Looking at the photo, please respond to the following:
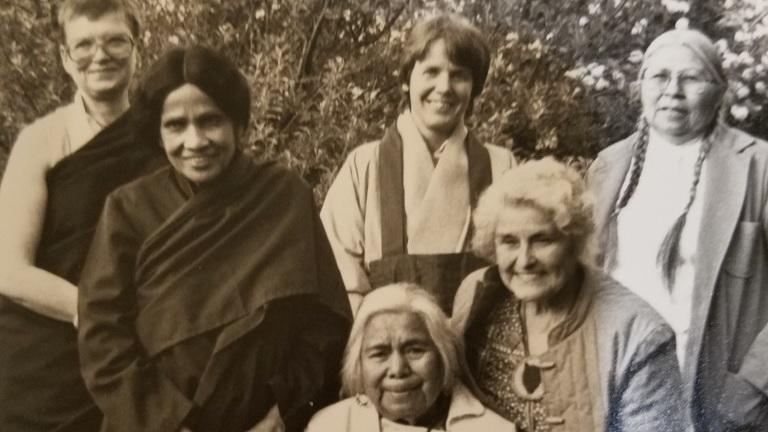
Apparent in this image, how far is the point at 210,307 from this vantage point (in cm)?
245

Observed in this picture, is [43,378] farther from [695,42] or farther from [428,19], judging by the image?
[695,42]

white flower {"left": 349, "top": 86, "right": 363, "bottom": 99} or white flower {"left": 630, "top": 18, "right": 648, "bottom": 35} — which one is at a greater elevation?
white flower {"left": 630, "top": 18, "right": 648, "bottom": 35}

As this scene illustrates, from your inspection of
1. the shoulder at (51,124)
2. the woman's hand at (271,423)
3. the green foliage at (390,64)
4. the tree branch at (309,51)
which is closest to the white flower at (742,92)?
the green foliage at (390,64)

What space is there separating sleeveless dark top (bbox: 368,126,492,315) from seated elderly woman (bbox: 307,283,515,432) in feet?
0.13

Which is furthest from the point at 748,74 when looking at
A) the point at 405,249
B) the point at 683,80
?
the point at 405,249

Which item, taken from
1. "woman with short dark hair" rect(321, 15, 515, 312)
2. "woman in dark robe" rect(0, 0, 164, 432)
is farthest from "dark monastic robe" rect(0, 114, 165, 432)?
"woman with short dark hair" rect(321, 15, 515, 312)

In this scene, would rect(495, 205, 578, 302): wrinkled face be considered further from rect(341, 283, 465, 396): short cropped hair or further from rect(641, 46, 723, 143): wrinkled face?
rect(641, 46, 723, 143): wrinkled face

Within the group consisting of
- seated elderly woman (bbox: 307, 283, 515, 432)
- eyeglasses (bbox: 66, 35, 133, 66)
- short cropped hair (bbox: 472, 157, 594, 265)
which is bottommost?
seated elderly woman (bbox: 307, 283, 515, 432)

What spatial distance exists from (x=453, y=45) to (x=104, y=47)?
2.91 feet

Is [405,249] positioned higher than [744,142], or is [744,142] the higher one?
[744,142]

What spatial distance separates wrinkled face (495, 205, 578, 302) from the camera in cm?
242

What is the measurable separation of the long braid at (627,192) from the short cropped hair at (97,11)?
129 centimetres

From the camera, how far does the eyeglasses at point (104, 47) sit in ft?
8.36

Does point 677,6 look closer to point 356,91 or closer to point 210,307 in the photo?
point 356,91
